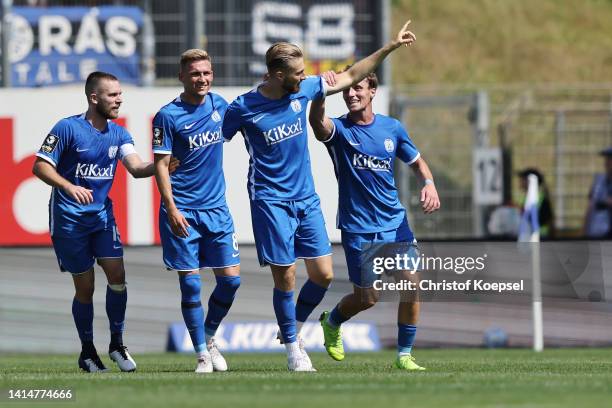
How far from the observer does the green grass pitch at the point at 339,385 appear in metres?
8.41

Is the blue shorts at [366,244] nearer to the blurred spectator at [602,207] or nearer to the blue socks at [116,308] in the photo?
the blue socks at [116,308]

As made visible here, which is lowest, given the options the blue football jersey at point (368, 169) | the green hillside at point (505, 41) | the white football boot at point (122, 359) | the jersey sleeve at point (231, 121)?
the white football boot at point (122, 359)

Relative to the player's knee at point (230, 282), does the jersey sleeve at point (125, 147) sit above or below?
above

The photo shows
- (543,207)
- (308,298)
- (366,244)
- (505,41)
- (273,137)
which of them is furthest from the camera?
(505,41)

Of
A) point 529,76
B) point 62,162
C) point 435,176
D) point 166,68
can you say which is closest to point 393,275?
point 62,162

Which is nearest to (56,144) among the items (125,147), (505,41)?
(125,147)

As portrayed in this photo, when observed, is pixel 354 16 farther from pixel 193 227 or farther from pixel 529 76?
pixel 529 76

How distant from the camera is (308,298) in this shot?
11.8 metres

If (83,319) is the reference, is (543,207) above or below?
above

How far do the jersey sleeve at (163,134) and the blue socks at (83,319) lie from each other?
183 centimetres

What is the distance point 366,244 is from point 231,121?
1.57 meters

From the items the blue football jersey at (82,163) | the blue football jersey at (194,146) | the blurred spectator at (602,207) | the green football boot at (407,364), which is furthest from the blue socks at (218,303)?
the blurred spectator at (602,207)

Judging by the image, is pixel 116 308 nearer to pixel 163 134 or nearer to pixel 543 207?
pixel 163 134

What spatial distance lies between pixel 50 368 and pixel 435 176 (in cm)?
1035
